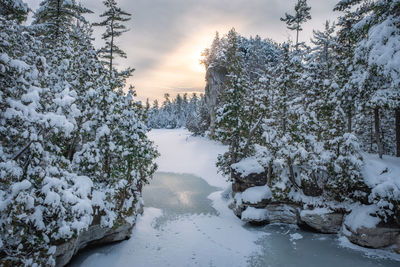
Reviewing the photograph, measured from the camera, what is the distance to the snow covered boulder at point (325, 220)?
12.8 metres

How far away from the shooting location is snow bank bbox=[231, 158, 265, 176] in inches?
632

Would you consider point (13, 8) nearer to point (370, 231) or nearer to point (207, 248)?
point (207, 248)

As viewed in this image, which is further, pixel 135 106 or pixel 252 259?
pixel 135 106

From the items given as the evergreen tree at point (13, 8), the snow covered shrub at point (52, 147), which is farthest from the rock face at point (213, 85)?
the evergreen tree at point (13, 8)

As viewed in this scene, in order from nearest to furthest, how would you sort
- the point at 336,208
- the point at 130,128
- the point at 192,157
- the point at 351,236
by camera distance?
A: the point at 130,128 < the point at 351,236 < the point at 336,208 < the point at 192,157

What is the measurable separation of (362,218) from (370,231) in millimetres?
650

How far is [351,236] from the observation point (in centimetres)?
1155

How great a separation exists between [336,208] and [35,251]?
14.3 m

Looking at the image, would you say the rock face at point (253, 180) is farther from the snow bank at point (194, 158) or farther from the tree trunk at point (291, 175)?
the snow bank at point (194, 158)

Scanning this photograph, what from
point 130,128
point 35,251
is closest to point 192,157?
point 130,128

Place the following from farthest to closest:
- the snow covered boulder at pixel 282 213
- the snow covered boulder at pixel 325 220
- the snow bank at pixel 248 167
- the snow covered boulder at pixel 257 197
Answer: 1. the snow bank at pixel 248 167
2. the snow covered boulder at pixel 257 197
3. the snow covered boulder at pixel 282 213
4. the snow covered boulder at pixel 325 220

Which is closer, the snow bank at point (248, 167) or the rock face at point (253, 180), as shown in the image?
the rock face at point (253, 180)

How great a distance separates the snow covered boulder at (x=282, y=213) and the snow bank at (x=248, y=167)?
2613 mm

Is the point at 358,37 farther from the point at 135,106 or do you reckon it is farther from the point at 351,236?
the point at 135,106
